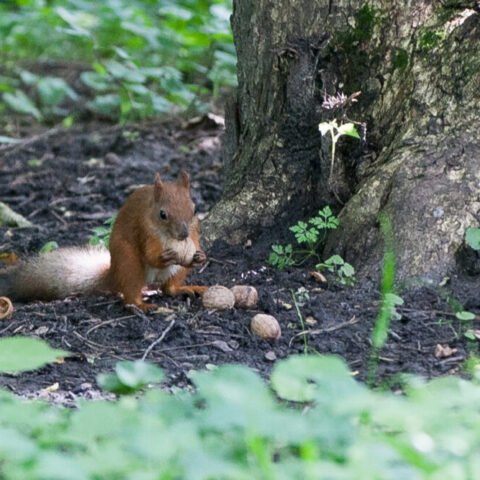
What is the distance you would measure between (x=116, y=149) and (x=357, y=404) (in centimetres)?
498

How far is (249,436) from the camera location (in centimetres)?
205

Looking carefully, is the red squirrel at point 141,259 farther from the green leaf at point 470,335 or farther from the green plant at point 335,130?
the green leaf at point 470,335

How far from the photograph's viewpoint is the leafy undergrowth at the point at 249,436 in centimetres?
197

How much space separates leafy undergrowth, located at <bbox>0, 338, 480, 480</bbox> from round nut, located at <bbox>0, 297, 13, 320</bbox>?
1773mm

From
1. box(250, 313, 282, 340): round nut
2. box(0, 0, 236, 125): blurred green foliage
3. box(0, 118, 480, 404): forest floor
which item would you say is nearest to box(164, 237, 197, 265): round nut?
box(0, 118, 480, 404): forest floor

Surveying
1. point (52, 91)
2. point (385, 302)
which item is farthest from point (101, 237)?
point (52, 91)

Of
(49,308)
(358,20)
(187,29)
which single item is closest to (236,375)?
(49,308)

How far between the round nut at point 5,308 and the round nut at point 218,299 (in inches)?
28.1

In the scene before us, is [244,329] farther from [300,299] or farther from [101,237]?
[101,237]

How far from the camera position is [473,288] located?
12.4 feet

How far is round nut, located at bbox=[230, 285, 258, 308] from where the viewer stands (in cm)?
386

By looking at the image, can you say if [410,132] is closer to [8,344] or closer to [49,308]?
[49,308]

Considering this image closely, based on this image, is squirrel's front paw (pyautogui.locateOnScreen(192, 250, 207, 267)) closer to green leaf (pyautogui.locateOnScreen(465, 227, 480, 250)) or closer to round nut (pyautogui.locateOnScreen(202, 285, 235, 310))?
round nut (pyautogui.locateOnScreen(202, 285, 235, 310))

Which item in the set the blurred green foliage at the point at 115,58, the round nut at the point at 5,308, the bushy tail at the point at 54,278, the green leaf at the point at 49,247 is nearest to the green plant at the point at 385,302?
the bushy tail at the point at 54,278
